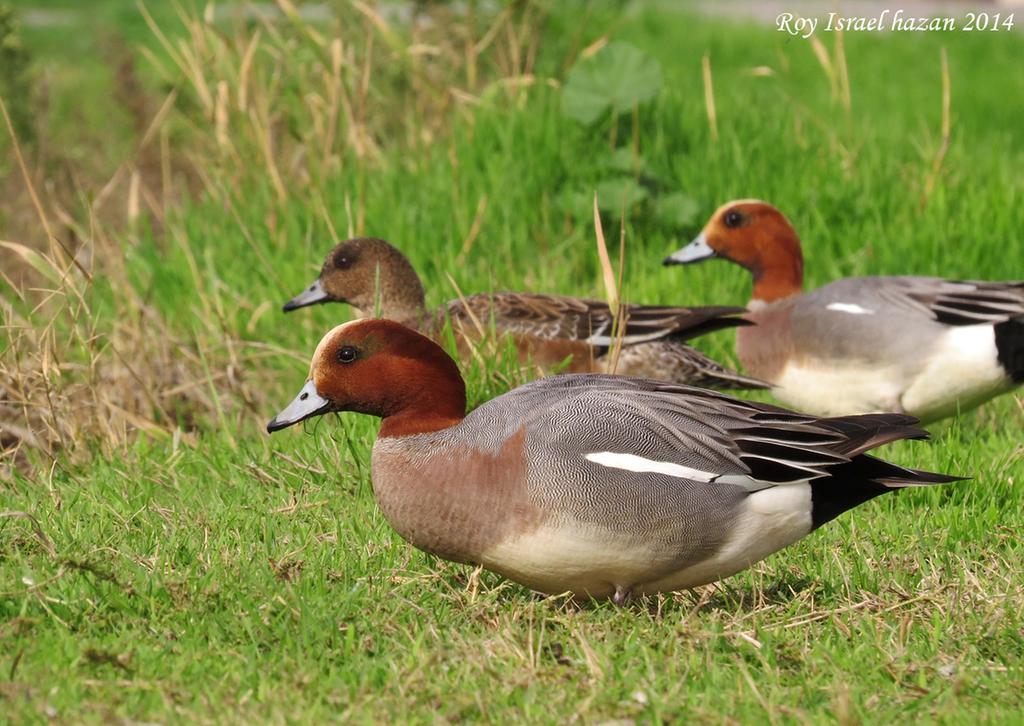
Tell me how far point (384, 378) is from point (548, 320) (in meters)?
1.76

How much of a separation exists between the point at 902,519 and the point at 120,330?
11.0 ft

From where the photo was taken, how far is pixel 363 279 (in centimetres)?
566

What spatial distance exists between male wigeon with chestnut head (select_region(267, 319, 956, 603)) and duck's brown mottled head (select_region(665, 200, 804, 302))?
7.62 feet

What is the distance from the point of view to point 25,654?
125 inches

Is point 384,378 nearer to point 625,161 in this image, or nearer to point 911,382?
point 911,382

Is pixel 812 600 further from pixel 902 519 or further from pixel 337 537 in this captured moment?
pixel 337 537

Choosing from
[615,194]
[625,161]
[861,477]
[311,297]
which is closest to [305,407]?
[861,477]

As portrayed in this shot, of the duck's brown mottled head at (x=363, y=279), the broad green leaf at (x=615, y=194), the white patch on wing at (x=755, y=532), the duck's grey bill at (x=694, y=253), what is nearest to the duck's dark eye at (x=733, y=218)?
the duck's grey bill at (x=694, y=253)

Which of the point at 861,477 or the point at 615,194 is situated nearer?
the point at 861,477

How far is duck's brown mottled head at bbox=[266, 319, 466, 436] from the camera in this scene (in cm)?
379

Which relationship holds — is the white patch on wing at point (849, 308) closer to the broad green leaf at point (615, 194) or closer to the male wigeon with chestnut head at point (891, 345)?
the male wigeon with chestnut head at point (891, 345)

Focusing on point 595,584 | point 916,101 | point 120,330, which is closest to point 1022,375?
point 595,584

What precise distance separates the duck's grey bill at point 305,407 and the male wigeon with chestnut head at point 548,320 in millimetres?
1461

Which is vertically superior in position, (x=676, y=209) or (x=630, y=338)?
(x=676, y=209)
